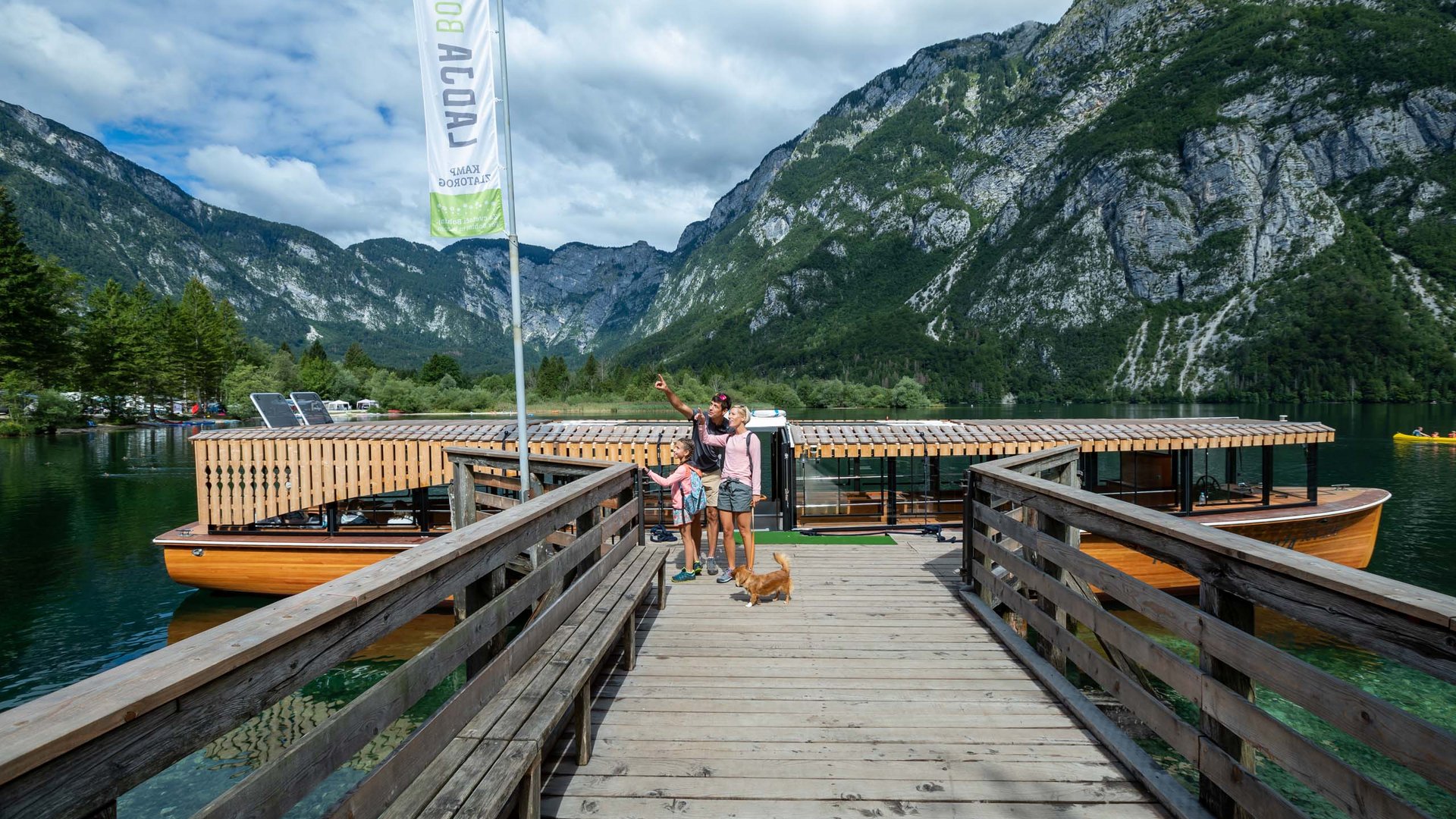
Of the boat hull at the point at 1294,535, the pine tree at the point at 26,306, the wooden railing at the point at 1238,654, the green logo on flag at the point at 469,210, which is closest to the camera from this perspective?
the wooden railing at the point at 1238,654

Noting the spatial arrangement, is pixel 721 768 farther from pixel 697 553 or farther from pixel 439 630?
pixel 439 630

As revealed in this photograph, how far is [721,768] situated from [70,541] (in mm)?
23411

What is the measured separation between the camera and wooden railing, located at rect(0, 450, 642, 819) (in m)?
1.17

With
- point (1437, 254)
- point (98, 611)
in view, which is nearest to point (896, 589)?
point (98, 611)

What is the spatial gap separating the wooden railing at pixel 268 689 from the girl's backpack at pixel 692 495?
11.9ft

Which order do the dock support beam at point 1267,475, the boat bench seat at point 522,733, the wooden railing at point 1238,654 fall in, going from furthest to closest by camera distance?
the dock support beam at point 1267,475
the boat bench seat at point 522,733
the wooden railing at point 1238,654

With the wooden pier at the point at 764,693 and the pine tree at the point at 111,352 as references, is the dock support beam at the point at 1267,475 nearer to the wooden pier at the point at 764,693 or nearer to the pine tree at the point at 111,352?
the wooden pier at the point at 764,693

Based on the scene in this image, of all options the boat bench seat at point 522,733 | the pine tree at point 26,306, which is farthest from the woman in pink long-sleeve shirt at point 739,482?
the pine tree at point 26,306

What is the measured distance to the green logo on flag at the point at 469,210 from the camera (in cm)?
739

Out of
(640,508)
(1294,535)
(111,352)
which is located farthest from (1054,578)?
(111,352)

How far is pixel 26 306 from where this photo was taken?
122 feet

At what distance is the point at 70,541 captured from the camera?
60.7 feet

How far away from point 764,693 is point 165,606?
49.0ft

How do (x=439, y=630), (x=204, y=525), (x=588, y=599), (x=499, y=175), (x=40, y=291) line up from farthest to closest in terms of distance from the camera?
(x=40, y=291) < (x=204, y=525) < (x=439, y=630) < (x=499, y=175) < (x=588, y=599)
